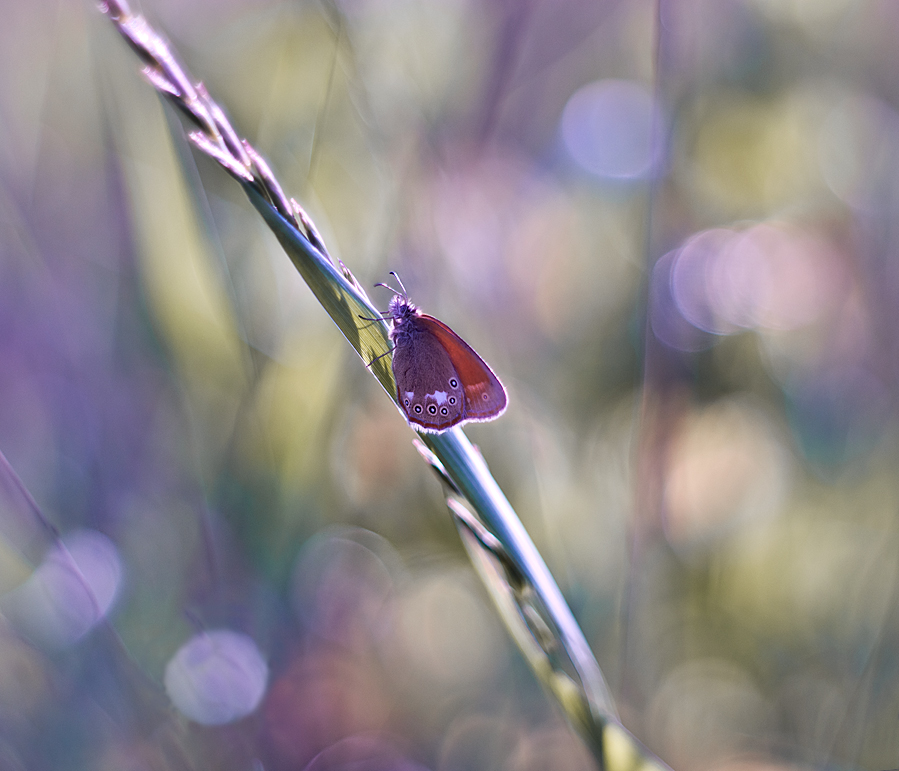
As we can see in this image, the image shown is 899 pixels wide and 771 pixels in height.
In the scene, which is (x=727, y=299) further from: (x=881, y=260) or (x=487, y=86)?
(x=487, y=86)

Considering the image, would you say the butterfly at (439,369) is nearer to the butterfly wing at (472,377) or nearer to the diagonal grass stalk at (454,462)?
the butterfly wing at (472,377)

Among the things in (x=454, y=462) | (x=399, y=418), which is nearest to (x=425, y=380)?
(x=454, y=462)

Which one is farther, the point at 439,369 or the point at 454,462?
the point at 439,369

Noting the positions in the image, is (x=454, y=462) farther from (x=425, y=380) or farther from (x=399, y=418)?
(x=399, y=418)

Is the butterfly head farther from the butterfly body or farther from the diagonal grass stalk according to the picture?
the diagonal grass stalk

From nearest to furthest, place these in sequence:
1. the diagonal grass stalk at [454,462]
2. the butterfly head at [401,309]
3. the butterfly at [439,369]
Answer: the diagonal grass stalk at [454,462] < the butterfly at [439,369] < the butterfly head at [401,309]

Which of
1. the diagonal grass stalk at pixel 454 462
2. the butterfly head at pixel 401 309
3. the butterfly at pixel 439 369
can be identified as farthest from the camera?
the butterfly head at pixel 401 309

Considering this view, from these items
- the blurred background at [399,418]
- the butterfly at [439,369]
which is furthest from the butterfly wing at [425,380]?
the blurred background at [399,418]

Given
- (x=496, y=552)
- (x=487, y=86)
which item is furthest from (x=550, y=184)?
(x=496, y=552)
